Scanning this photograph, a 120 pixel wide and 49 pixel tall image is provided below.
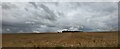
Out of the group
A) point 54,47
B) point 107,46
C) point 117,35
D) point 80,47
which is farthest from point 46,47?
point 117,35

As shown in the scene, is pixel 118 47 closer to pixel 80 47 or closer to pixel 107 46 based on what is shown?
pixel 107 46

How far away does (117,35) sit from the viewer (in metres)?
30.9

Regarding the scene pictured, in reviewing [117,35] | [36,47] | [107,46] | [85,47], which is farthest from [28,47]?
[117,35]

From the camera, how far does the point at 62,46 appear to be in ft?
77.6

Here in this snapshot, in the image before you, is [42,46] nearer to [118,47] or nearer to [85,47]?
[85,47]

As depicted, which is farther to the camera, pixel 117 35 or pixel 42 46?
pixel 117 35

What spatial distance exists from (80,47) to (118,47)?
10.2 ft

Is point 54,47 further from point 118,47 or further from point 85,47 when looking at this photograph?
point 118,47

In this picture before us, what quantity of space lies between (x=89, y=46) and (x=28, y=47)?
4478 millimetres

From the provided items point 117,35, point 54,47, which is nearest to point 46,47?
point 54,47

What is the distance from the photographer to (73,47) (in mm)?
23266

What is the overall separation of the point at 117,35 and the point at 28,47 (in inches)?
421

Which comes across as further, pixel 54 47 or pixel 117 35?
pixel 117 35

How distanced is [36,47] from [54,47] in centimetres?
131
